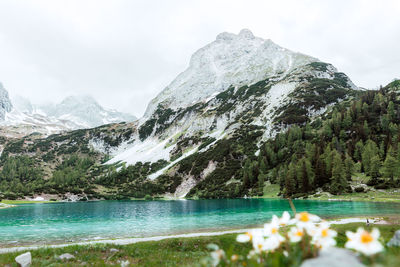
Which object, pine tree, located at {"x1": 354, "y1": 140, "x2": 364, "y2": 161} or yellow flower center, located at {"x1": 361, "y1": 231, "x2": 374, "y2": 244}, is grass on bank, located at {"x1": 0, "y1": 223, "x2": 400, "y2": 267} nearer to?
yellow flower center, located at {"x1": 361, "y1": 231, "x2": 374, "y2": 244}

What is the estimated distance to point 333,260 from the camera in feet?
7.66

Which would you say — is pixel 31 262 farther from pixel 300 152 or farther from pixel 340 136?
pixel 340 136

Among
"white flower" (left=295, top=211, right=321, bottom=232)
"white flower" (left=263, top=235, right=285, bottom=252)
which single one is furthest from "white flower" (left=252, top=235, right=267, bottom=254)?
"white flower" (left=295, top=211, right=321, bottom=232)

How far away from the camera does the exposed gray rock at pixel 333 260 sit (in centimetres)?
223

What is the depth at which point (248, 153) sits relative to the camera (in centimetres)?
16075

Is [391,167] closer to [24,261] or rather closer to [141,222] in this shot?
[141,222]

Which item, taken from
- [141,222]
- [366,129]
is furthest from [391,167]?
[141,222]

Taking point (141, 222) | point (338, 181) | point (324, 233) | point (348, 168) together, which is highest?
point (348, 168)

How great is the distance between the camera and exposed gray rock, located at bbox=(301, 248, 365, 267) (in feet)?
7.31

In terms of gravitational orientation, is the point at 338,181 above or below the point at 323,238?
below

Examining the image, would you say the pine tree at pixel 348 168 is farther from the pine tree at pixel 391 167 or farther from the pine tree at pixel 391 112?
the pine tree at pixel 391 112

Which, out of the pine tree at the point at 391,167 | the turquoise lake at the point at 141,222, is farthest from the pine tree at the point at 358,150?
the turquoise lake at the point at 141,222

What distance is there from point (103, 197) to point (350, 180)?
143220mm

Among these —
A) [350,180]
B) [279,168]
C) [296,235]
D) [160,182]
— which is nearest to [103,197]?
[160,182]
